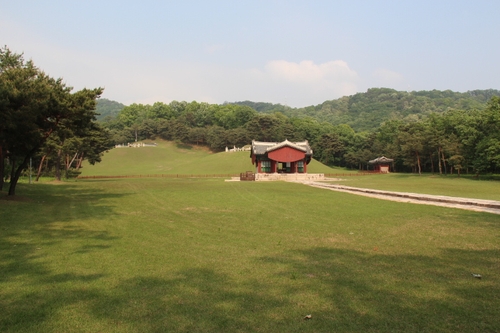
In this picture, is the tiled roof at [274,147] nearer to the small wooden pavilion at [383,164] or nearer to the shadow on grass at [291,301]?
the small wooden pavilion at [383,164]

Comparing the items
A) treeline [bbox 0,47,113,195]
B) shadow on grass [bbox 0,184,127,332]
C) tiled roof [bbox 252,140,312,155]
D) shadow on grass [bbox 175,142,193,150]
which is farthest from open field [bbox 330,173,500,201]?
shadow on grass [bbox 175,142,193,150]

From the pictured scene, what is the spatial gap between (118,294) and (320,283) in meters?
3.40

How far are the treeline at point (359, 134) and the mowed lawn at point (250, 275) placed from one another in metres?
43.0

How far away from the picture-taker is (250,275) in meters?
6.94

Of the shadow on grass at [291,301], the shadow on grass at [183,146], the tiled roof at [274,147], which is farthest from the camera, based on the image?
the shadow on grass at [183,146]

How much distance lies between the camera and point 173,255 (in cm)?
854

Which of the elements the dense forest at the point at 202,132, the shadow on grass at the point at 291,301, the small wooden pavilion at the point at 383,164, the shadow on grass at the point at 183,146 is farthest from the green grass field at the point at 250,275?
the shadow on grass at the point at 183,146

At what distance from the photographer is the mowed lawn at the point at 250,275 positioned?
4941mm

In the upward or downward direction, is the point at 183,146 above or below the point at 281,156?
above

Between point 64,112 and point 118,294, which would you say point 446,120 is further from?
point 118,294

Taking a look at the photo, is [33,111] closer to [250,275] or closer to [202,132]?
[250,275]

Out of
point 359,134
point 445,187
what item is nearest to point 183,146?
point 359,134

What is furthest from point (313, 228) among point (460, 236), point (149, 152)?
point (149, 152)

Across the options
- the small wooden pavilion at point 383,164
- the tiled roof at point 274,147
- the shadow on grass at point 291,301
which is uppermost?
the tiled roof at point 274,147
